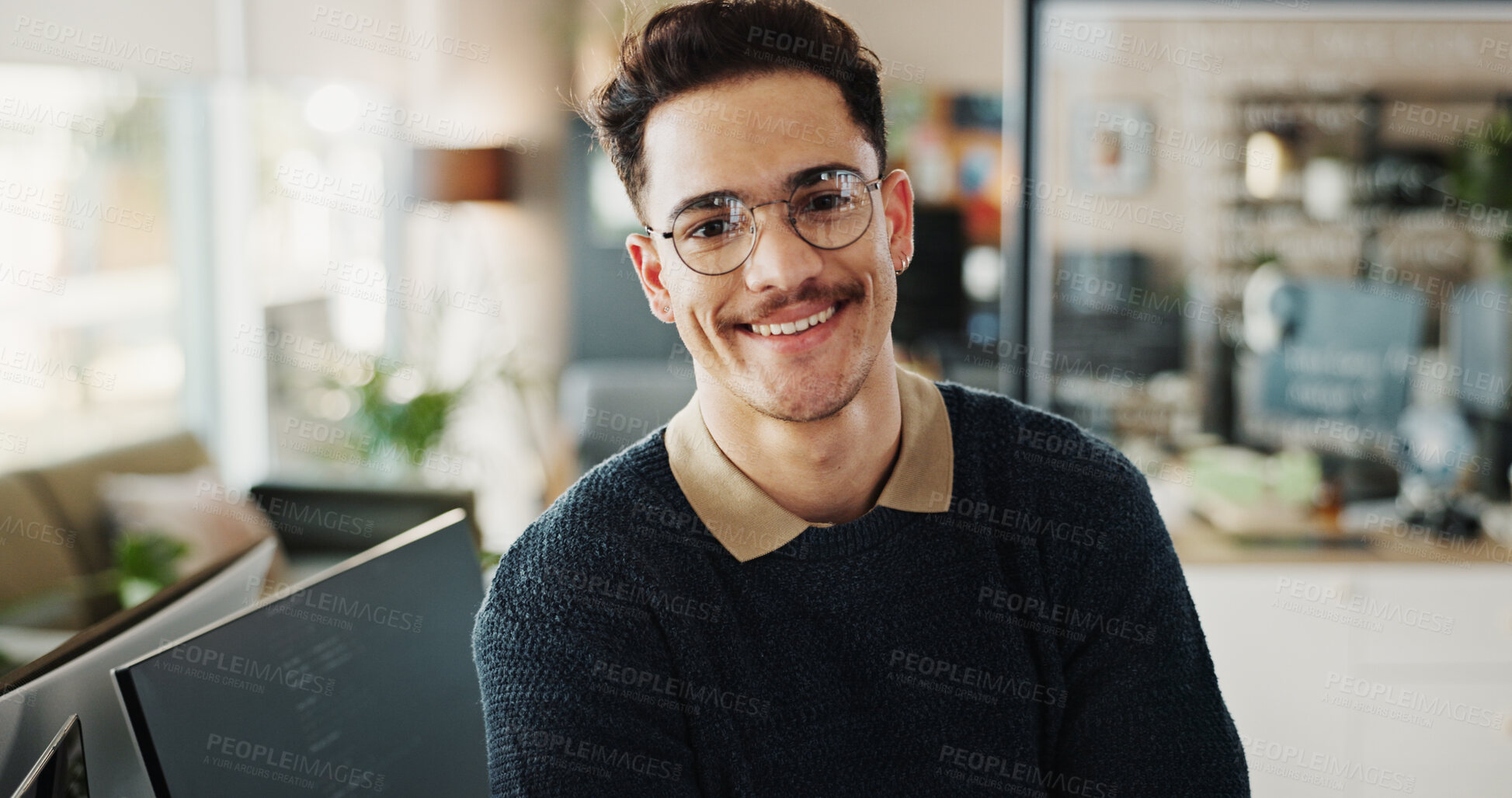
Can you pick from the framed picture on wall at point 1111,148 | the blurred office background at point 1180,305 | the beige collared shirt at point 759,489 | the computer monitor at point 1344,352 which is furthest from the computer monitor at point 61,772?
the computer monitor at point 1344,352

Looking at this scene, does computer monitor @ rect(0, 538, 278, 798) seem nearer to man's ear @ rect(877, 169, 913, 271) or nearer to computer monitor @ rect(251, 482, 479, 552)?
man's ear @ rect(877, 169, 913, 271)

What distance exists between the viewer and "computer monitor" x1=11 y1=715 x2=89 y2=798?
760 mm

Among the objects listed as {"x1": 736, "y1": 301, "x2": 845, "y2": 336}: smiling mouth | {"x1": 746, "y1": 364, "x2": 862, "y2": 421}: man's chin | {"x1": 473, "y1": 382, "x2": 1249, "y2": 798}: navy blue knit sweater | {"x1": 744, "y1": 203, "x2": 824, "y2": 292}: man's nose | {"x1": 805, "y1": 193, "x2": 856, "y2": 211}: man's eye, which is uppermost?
{"x1": 805, "y1": 193, "x2": 856, "y2": 211}: man's eye

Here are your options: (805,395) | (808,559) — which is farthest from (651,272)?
(808,559)

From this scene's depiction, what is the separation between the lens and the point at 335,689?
1.04m

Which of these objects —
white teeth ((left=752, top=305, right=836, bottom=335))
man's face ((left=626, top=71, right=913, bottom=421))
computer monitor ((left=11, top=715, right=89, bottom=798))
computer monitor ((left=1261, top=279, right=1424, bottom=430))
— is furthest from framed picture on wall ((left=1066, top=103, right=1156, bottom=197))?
computer monitor ((left=11, top=715, right=89, bottom=798))

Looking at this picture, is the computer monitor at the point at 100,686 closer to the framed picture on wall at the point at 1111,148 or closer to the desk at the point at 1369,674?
the desk at the point at 1369,674

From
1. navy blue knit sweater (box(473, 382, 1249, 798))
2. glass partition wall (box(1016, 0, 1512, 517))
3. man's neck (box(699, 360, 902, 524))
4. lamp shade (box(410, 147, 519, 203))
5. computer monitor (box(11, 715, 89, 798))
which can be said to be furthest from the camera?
lamp shade (box(410, 147, 519, 203))

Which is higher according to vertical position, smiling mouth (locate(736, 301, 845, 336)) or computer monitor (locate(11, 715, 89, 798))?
smiling mouth (locate(736, 301, 845, 336))

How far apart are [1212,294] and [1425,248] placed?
0.56 metres

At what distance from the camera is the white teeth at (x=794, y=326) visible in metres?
1.23

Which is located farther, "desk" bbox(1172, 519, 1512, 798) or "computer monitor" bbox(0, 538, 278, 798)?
"desk" bbox(1172, 519, 1512, 798)

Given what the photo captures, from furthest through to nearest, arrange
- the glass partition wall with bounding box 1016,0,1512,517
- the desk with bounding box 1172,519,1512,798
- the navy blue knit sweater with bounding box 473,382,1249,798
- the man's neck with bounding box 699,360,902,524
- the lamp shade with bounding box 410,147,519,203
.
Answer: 1. the lamp shade with bounding box 410,147,519,203
2. the glass partition wall with bounding box 1016,0,1512,517
3. the desk with bounding box 1172,519,1512,798
4. the man's neck with bounding box 699,360,902,524
5. the navy blue knit sweater with bounding box 473,382,1249,798

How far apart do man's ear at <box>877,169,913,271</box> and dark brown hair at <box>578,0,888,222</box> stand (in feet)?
0.09
